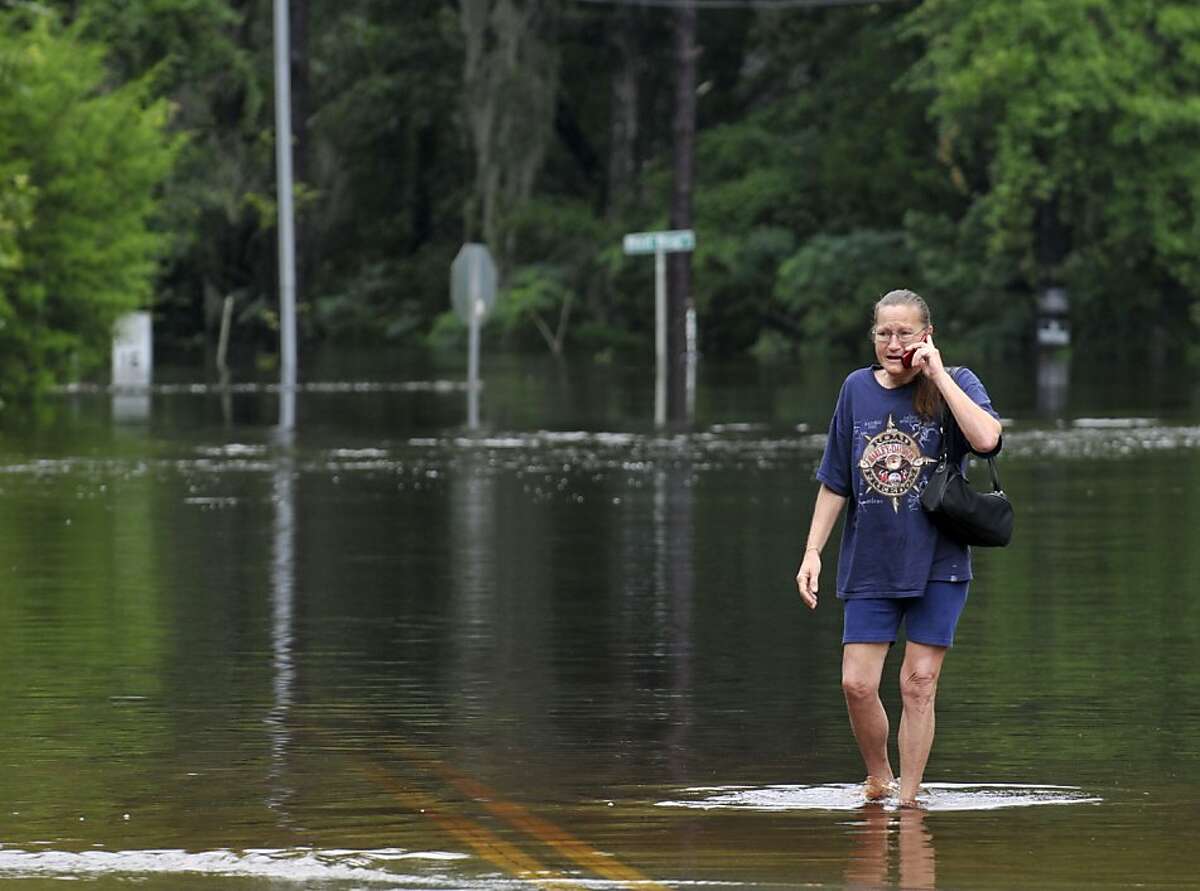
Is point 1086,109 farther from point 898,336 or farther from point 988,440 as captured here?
point 988,440

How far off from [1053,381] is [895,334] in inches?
1545

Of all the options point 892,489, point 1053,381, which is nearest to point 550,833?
point 892,489

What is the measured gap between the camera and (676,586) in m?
16.5

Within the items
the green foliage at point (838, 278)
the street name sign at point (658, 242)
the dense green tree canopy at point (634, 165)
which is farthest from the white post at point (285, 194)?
the green foliage at point (838, 278)

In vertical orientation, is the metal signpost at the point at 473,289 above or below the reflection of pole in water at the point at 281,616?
above

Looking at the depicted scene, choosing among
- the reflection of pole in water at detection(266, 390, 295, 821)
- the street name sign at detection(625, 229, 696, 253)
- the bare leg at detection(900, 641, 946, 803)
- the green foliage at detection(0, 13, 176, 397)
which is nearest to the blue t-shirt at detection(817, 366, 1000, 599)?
the bare leg at detection(900, 641, 946, 803)

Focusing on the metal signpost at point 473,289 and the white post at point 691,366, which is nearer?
the white post at point 691,366

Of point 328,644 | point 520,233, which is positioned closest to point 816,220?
point 520,233

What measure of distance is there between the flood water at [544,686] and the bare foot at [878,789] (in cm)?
8

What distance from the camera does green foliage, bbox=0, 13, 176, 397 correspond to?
35.7 m

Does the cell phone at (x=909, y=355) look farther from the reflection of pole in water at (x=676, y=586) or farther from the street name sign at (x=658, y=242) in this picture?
the street name sign at (x=658, y=242)

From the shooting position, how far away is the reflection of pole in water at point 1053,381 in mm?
38406

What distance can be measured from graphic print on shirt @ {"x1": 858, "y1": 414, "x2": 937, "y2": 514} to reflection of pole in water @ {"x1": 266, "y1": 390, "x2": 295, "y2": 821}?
80.1 inches

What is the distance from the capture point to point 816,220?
76.2 meters
